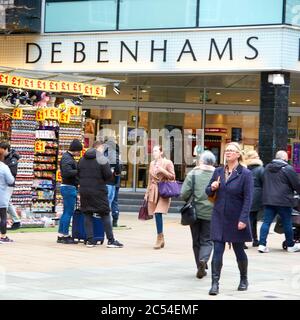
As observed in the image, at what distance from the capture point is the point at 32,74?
17953mm

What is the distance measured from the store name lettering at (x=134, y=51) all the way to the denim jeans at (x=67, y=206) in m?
8.27

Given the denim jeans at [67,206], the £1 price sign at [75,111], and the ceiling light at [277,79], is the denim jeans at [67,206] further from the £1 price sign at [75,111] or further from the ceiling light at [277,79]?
the ceiling light at [277,79]

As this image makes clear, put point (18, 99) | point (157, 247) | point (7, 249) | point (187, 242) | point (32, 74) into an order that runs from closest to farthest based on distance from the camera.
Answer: point (7, 249) → point (157, 247) → point (187, 242) → point (18, 99) → point (32, 74)

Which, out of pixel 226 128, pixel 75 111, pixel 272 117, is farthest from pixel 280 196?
pixel 226 128

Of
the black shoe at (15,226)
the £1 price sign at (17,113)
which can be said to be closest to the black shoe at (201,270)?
the black shoe at (15,226)

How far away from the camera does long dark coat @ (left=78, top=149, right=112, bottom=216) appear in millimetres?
13336

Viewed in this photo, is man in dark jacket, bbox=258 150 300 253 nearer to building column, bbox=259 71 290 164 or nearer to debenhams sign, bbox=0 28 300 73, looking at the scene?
building column, bbox=259 71 290 164

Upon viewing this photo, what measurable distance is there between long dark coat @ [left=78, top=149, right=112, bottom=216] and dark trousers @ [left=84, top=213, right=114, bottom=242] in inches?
4.2

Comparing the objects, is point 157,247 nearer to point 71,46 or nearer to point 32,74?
point 32,74

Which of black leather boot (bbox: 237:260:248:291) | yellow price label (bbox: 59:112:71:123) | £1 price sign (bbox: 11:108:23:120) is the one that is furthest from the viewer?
yellow price label (bbox: 59:112:71:123)

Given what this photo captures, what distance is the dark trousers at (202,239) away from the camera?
10680 millimetres

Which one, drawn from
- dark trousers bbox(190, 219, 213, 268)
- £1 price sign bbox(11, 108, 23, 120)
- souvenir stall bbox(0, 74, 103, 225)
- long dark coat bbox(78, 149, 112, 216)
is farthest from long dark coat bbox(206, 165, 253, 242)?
£1 price sign bbox(11, 108, 23, 120)

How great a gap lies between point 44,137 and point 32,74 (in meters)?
1.69
